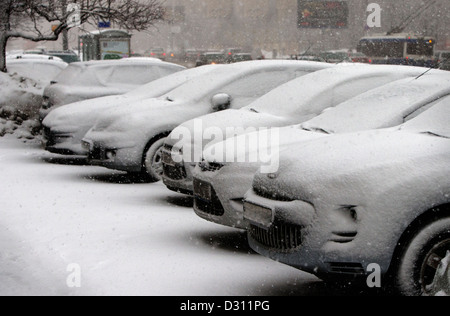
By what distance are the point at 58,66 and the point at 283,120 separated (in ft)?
36.2

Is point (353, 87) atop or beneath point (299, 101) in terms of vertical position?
atop

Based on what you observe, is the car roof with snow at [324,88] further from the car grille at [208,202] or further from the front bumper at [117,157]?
the front bumper at [117,157]

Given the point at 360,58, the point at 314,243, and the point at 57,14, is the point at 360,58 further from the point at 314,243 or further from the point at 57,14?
the point at 314,243

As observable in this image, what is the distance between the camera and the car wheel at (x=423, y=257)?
4.44 metres

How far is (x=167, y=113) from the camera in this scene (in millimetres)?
9570

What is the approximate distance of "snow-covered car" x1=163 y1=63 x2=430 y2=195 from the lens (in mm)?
7809

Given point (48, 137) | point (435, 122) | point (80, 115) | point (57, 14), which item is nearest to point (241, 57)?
point (57, 14)

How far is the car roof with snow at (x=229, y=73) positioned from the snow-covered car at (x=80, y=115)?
931mm

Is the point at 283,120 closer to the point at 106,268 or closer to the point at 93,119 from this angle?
the point at 106,268

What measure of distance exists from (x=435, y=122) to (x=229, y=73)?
469 cm

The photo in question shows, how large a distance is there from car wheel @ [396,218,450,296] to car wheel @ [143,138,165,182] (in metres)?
5.36

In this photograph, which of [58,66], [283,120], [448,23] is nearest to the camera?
[283,120]
